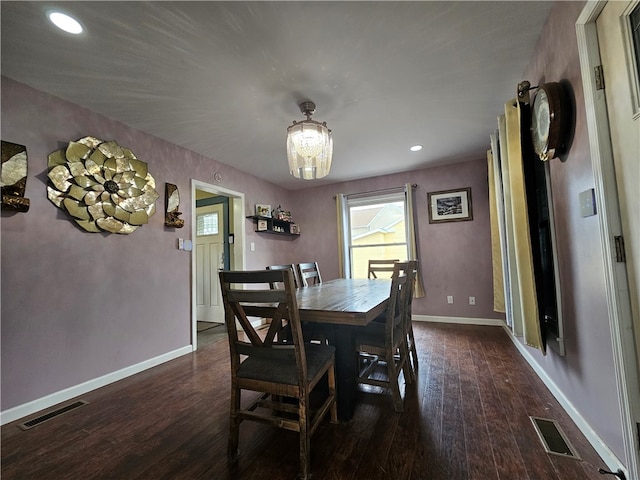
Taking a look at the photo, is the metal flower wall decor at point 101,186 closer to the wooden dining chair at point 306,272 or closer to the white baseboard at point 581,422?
the wooden dining chair at point 306,272

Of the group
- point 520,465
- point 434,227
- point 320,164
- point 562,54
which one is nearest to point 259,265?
point 320,164

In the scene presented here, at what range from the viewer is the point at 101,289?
234 centimetres

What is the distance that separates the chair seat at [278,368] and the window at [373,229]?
129 inches

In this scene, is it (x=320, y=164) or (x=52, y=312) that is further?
(x=320, y=164)

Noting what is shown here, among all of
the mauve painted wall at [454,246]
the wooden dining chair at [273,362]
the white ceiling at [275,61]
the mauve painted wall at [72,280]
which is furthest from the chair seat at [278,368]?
the mauve painted wall at [454,246]

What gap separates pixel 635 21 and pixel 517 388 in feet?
7.07

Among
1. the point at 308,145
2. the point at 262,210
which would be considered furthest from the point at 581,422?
the point at 262,210

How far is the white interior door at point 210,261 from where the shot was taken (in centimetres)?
430

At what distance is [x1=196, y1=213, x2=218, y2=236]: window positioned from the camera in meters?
4.41

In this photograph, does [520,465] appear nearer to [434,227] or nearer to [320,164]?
[320,164]

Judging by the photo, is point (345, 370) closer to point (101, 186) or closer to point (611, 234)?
point (611, 234)

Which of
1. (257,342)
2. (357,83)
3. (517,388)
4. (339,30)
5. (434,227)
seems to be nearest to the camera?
(257,342)

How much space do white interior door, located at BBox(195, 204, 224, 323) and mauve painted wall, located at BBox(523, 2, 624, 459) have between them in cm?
400

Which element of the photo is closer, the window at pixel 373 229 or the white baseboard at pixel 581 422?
the white baseboard at pixel 581 422
